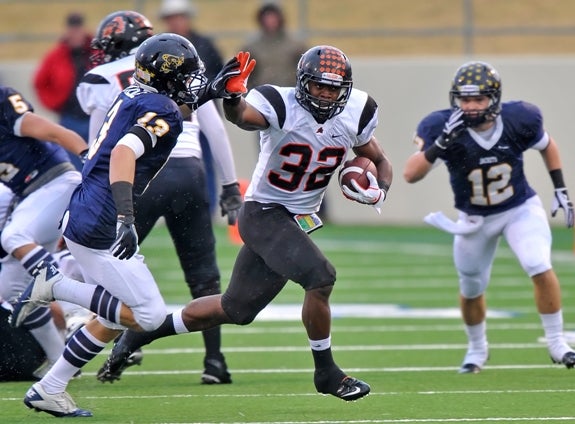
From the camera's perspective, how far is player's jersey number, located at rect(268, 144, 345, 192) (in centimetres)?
619

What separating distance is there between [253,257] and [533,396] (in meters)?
1.46

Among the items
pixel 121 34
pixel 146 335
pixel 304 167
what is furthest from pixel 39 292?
pixel 121 34

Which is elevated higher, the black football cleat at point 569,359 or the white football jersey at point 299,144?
the white football jersey at point 299,144

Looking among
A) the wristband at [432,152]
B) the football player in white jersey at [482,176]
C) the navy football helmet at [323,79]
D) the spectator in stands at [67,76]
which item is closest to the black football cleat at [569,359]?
the football player in white jersey at [482,176]

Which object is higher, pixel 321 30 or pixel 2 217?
pixel 321 30

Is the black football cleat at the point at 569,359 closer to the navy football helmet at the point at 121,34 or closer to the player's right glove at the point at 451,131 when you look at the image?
the player's right glove at the point at 451,131

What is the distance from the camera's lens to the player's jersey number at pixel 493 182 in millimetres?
7367

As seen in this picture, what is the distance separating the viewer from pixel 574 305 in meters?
10.0

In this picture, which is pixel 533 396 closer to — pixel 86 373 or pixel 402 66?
pixel 86 373

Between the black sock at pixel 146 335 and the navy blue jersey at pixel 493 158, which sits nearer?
the black sock at pixel 146 335

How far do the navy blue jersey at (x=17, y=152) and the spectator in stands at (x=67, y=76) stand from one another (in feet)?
18.4

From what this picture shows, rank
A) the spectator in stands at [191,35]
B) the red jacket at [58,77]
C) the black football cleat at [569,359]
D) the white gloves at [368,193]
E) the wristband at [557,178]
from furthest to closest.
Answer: the red jacket at [58,77]
the spectator in stands at [191,35]
the wristband at [557,178]
the black football cleat at [569,359]
the white gloves at [368,193]

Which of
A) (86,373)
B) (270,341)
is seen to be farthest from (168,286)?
(86,373)

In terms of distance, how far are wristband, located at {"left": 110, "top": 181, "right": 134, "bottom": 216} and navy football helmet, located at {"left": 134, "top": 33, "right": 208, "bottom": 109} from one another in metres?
0.57
